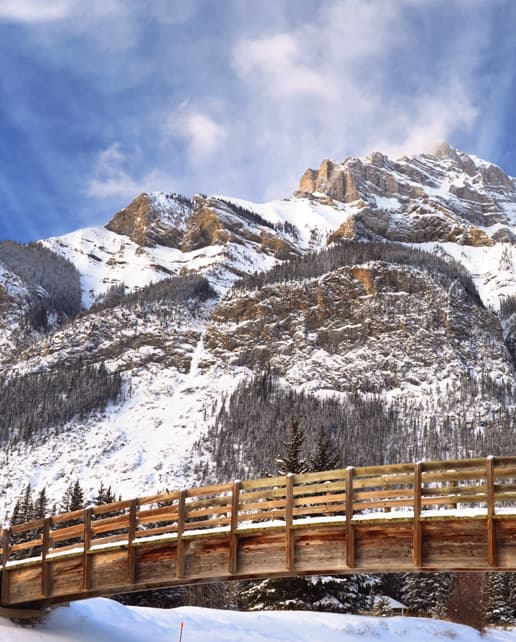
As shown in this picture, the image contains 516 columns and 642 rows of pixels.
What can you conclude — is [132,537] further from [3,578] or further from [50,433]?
[50,433]

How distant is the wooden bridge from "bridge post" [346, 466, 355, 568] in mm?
24

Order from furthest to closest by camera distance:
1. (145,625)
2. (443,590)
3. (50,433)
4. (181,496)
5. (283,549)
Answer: (50,433), (443,590), (145,625), (181,496), (283,549)

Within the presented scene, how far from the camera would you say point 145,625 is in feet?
79.3

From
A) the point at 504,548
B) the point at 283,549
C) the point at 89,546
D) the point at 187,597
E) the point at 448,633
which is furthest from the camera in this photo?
the point at 187,597

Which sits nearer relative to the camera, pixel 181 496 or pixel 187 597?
pixel 181 496

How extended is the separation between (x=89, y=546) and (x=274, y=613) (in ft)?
38.0

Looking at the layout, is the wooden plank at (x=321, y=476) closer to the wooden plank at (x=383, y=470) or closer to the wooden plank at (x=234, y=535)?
the wooden plank at (x=383, y=470)

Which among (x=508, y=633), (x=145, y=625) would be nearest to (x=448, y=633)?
(x=508, y=633)

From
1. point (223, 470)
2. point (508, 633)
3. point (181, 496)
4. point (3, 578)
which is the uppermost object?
point (223, 470)

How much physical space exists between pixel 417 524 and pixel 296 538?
3209mm

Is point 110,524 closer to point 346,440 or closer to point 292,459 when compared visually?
point 292,459

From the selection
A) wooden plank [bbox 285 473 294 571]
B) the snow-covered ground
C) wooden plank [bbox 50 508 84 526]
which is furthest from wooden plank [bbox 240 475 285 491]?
the snow-covered ground

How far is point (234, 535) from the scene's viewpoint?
18.5 m

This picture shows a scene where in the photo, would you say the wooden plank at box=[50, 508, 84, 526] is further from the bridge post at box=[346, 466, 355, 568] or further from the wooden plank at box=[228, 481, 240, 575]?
the bridge post at box=[346, 466, 355, 568]
